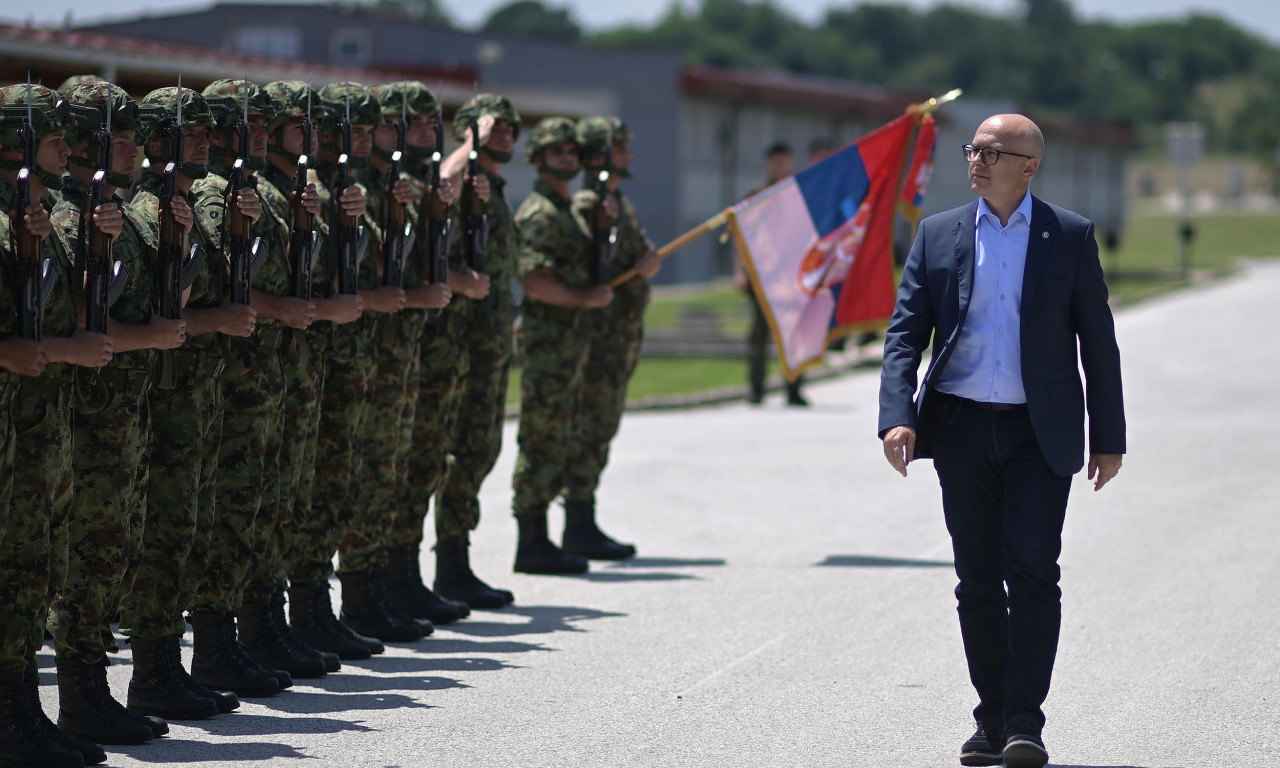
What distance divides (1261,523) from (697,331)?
52.9 feet

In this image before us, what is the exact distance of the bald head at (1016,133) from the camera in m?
6.07

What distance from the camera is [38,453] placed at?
5574mm

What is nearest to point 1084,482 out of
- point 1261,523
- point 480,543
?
point 1261,523

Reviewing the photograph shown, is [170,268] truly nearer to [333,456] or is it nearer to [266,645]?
[333,456]

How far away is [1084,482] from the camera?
1324cm

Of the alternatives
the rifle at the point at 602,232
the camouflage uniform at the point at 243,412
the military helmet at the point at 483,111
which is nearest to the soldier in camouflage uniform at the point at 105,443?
the camouflage uniform at the point at 243,412

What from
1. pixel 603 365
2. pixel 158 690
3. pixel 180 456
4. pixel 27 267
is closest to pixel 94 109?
pixel 27 267

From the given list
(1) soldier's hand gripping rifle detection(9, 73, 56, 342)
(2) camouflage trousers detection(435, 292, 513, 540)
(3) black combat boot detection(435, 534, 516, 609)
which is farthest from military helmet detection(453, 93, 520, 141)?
(1) soldier's hand gripping rifle detection(9, 73, 56, 342)

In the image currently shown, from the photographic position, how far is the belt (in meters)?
6.04

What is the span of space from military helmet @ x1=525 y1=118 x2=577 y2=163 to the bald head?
3924 mm

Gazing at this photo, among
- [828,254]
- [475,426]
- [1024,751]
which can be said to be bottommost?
[1024,751]

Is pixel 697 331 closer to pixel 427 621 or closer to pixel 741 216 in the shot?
pixel 741 216

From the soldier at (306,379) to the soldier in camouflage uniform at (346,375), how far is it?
0.02 metres

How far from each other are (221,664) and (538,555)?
10.2 ft
